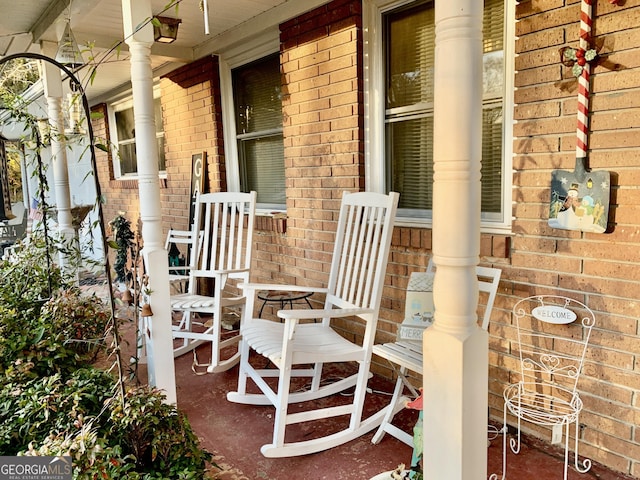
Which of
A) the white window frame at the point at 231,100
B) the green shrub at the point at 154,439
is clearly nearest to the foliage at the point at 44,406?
the green shrub at the point at 154,439

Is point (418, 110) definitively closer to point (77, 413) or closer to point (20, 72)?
point (77, 413)

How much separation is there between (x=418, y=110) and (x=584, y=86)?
0.94 m

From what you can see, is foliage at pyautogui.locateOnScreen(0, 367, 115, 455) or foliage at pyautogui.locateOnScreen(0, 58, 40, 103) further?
foliage at pyautogui.locateOnScreen(0, 58, 40, 103)

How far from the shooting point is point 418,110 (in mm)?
2594

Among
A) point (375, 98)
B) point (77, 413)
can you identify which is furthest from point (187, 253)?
point (77, 413)

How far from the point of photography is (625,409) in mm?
1839

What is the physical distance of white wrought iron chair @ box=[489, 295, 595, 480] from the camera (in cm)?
193

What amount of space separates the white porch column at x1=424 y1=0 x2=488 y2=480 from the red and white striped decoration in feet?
3.19

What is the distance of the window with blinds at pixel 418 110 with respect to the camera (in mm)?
2283

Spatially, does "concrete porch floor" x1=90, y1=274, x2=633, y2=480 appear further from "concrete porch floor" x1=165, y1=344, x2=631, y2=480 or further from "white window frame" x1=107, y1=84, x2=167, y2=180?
"white window frame" x1=107, y1=84, x2=167, y2=180

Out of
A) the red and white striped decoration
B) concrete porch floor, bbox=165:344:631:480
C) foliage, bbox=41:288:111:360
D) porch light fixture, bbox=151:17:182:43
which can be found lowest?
concrete porch floor, bbox=165:344:631:480

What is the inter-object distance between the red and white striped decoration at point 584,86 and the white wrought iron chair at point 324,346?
2.68ft

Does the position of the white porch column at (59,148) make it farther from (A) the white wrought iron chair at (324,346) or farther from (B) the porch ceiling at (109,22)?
(A) the white wrought iron chair at (324,346)

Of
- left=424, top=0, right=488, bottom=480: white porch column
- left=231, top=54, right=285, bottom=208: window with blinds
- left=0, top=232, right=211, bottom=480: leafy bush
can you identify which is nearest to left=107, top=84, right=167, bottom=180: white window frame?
left=231, top=54, right=285, bottom=208: window with blinds
